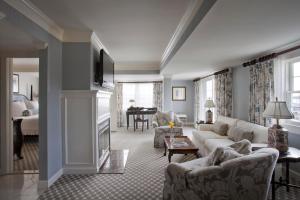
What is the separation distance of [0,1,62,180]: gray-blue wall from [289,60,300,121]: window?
401 centimetres

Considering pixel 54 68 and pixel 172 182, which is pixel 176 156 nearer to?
pixel 172 182

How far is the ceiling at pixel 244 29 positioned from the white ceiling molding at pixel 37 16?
2065 millimetres

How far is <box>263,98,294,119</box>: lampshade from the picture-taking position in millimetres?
2873

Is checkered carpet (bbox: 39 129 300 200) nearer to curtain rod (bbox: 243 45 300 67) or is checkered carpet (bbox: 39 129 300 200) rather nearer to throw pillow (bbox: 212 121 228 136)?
throw pillow (bbox: 212 121 228 136)

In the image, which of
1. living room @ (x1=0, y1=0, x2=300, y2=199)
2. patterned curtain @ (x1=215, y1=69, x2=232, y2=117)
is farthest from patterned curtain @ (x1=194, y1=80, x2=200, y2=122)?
living room @ (x1=0, y1=0, x2=300, y2=199)

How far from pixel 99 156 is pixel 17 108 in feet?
14.0

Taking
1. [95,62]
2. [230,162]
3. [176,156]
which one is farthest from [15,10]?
[176,156]

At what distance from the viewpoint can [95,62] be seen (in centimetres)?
407

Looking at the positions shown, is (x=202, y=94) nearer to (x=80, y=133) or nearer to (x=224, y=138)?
(x=224, y=138)

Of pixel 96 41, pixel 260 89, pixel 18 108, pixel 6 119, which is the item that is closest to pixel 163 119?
pixel 260 89

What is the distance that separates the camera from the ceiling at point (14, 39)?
246 centimetres

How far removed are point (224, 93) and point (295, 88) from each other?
2355 mm

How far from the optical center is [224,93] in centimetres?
595

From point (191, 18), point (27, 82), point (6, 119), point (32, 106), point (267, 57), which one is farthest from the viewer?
point (27, 82)
